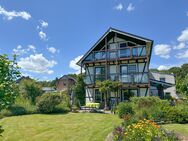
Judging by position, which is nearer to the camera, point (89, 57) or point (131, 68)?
point (131, 68)

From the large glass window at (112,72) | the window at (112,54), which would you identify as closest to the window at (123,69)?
the large glass window at (112,72)

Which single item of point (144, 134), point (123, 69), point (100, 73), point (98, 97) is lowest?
point (144, 134)

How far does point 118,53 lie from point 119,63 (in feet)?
4.63

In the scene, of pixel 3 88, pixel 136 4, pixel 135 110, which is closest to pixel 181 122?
pixel 135 110

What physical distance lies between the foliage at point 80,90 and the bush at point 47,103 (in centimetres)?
674

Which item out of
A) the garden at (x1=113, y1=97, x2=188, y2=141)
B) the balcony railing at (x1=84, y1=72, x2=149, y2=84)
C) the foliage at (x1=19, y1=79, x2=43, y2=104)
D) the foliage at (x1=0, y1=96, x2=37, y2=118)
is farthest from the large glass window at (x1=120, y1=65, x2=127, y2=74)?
the foliage at (x1=0, y1=96, x2=37, y2=118)

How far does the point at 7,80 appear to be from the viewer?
4109 millimetres

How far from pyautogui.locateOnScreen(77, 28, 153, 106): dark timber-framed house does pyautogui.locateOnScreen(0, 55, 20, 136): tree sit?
20.6 m

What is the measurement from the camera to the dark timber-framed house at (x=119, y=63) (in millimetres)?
24139

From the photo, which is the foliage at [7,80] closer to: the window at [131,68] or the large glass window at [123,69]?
the window at [131,68]

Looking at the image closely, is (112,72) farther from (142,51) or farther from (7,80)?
(7,80)

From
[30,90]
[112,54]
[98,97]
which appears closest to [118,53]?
[112,54]

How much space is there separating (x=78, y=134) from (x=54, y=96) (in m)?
11.1

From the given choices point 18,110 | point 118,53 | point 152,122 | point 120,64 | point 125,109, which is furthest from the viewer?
point 120,64
